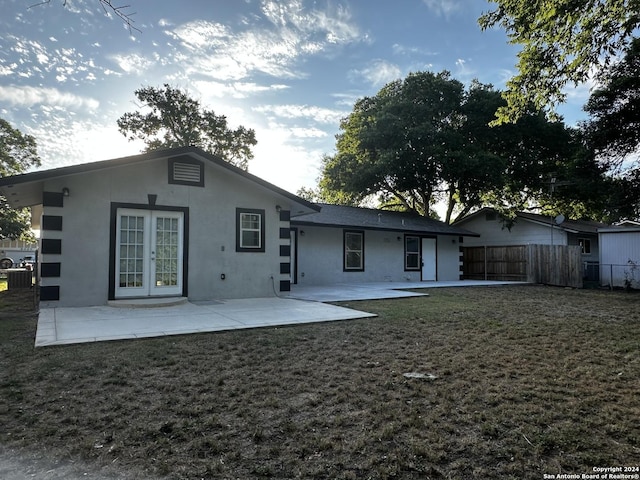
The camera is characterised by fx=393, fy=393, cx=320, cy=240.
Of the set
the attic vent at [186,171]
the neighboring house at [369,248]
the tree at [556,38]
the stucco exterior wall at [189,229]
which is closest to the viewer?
the tree at [556,38]

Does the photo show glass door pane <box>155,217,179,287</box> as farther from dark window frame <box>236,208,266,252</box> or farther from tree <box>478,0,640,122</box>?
tree <box>478,0,640,122</box>

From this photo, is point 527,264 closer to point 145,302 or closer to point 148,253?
point 148,253

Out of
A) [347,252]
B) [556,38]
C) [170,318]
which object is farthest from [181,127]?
[556,38]

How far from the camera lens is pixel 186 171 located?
31.6ft

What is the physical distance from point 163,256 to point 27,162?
22098mm

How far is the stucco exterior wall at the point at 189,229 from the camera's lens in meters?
8.43

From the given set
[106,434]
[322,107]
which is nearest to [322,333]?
[106,434]

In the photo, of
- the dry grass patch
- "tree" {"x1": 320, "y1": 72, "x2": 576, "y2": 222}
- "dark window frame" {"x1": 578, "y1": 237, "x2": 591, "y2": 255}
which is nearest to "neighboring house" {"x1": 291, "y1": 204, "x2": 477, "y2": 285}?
"tree" {"x1": 320, "y1": 72, "x2": 576, "y2": 222}

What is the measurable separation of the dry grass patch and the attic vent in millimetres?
→ 4689

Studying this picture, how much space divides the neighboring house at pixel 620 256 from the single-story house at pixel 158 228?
13.4 metres

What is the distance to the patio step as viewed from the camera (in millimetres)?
8508

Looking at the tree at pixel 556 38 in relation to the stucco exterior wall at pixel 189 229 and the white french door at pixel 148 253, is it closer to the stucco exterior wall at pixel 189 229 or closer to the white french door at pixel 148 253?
the stucco exterior wall at pixel 189 229

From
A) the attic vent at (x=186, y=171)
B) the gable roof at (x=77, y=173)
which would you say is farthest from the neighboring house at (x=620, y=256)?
the attic vent at (x=186, y=171)

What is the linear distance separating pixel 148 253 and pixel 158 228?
2.08ft
